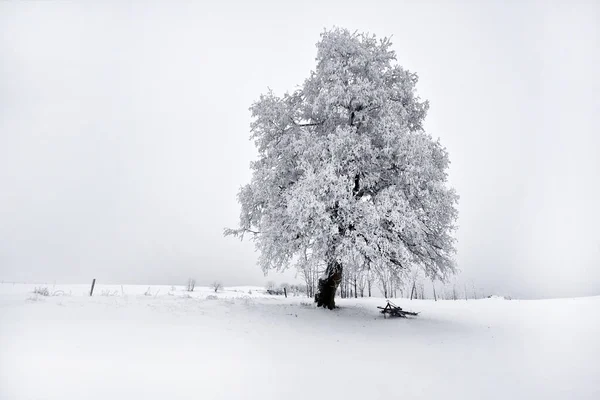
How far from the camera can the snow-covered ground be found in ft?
22.1

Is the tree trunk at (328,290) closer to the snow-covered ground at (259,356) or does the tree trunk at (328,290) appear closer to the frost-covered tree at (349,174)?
the frost-covered tree at (349,174)

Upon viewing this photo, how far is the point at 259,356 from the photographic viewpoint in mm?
8758

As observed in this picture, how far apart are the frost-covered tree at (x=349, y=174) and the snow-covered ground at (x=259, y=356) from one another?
3.08 m

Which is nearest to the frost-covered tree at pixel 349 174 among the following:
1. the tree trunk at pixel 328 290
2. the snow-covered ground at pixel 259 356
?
the tree trunk at pixel 328 290

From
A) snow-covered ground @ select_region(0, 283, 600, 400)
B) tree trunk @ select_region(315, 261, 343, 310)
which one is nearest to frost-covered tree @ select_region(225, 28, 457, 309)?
tree trunk @ select_region(315, 261, 343, 310)

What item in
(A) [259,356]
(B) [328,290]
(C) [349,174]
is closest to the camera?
(A) [259,356]

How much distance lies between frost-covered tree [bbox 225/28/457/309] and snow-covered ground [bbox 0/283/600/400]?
308cm

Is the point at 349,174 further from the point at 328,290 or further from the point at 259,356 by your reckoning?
the point at 259,356

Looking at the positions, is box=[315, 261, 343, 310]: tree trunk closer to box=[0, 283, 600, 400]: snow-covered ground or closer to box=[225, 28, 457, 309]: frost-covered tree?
box=[225, 28, 457, 309]: frost-covered tree

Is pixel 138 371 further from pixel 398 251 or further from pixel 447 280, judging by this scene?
pixel 447 280

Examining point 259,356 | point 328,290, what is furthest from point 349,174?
point 259,356

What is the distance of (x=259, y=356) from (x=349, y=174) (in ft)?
26.8

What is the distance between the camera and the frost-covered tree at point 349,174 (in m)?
12.9

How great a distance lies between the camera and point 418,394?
700cm
